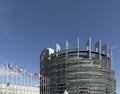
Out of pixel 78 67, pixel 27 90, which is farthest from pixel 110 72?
pixel 27 90

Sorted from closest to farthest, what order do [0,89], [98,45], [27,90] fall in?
[0,89] < [27,90] < [98,45]

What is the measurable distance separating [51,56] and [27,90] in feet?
204

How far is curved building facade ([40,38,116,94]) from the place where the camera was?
169500 millimetres

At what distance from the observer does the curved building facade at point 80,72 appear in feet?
556

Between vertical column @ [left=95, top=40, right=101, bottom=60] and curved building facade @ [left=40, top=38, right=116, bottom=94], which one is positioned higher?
vertical column @ [left=95, top=40, right=101, bottom=60]

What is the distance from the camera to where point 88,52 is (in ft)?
584

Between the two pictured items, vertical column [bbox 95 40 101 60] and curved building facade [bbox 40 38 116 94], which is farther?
vertical column [bbox 95 40 101 60]

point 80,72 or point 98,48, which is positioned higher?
point 98,48

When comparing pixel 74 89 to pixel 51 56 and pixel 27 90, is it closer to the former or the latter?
pixel 51 56

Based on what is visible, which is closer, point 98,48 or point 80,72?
point 80,72

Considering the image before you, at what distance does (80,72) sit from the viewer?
563ft

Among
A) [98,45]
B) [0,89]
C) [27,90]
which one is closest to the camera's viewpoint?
[0,89]

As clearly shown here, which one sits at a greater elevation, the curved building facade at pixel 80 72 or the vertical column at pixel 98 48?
the vertical column at pixel 98 48

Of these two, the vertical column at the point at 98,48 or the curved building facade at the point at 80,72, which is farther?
the vertical column at the point at 98,48
